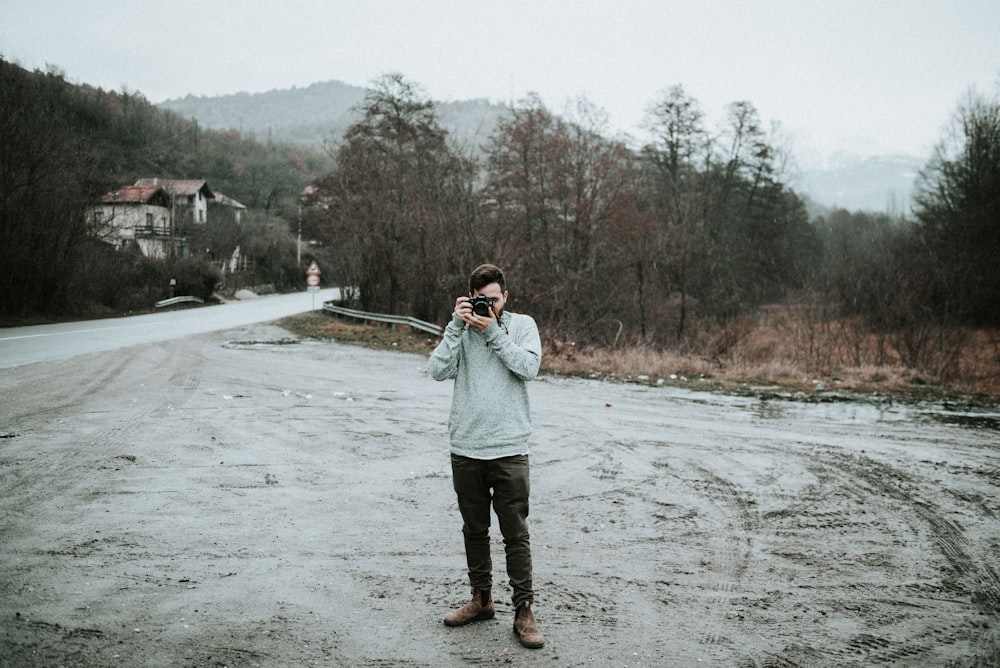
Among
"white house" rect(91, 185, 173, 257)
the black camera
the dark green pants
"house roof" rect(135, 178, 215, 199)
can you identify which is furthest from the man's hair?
"house roof" rect(135, 178, 215, 199)

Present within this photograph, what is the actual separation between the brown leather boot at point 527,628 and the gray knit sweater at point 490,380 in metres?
0.91

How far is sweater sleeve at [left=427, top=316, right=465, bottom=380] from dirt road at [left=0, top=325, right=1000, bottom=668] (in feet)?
4.99

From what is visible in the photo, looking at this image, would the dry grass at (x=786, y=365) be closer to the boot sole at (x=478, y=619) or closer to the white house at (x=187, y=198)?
the boot sole at (x=478, y=619)

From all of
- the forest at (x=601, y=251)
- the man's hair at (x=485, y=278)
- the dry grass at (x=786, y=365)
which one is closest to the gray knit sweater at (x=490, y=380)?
the man's hair at (x=485, y=278)

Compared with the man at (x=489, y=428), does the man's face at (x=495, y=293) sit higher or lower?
higher

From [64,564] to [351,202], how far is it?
27.7 m

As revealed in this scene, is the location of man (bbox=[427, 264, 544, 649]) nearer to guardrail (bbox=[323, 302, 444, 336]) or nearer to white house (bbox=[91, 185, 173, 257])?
guardrail (bbox=[323, 302, 444, 336])

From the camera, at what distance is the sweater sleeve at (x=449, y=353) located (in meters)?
4.47

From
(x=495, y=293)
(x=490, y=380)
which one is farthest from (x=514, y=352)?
(x=495, y=293)

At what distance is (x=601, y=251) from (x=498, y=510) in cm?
2259

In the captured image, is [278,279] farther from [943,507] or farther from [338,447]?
[943,507]

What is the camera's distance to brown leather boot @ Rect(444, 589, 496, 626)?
433 cm

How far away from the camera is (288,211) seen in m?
95.9

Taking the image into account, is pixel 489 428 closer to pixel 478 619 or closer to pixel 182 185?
pixel 478 619
